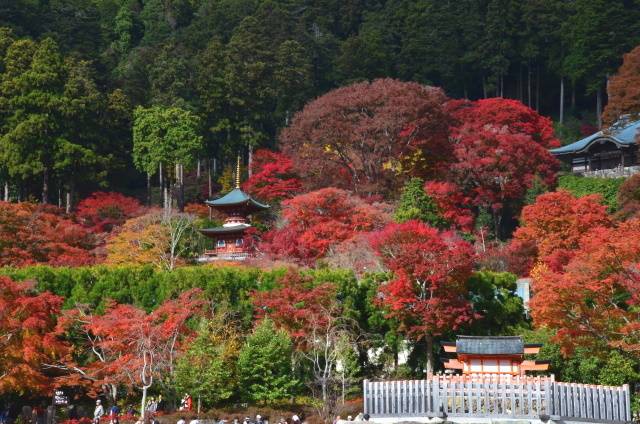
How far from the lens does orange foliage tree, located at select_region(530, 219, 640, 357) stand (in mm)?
28656

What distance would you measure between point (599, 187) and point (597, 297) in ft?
60.5

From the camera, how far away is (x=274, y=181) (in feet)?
169

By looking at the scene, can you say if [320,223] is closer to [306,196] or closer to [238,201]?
[306,196]

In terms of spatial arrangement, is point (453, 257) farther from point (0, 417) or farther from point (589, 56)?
point (589, 56)

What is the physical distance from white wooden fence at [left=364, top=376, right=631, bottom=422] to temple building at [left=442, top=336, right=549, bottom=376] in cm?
421

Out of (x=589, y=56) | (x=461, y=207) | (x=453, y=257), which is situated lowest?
(x=453, y=257)

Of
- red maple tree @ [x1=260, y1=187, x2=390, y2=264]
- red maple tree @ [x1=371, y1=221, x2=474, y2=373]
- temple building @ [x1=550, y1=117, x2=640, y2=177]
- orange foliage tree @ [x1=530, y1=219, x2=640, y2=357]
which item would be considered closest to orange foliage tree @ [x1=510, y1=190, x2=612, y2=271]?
red maple tree @ [x1=371, y1=221, x2=474, y2=373]

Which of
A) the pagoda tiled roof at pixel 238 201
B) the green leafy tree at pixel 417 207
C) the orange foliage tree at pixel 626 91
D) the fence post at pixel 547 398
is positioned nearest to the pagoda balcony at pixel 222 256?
the pagoda tiled roof at pixel 238 201

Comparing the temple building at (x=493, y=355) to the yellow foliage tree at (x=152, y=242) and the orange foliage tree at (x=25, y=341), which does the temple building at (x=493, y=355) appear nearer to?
the orange foliage tree at (x=25, y=341)

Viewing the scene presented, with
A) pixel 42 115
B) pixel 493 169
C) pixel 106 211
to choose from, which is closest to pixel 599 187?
pixel 493 169

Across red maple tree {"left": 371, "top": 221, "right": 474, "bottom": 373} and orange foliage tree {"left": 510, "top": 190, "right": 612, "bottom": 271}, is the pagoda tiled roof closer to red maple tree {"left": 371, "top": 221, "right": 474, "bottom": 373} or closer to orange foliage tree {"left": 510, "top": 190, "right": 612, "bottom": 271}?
orange foliage tree {"left": 510, "top": 190, "right": 612, "bottom": 271}

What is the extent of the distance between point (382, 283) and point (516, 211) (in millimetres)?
14644

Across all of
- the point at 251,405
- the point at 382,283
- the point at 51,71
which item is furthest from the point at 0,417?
the point at 51,71

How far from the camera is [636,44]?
62500 mm
